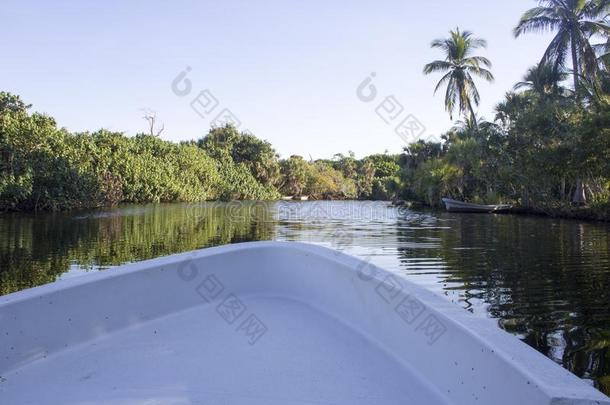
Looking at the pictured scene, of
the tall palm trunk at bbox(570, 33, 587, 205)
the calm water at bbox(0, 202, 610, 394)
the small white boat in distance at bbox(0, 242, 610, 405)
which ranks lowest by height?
the calm water at bbox(0, 202, 610, 394)

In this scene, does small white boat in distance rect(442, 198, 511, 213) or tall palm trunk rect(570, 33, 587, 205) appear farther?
small white boat in distance rect(442, 198, 511, 213)

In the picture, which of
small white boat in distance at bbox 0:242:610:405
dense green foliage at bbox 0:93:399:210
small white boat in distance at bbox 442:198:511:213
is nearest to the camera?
small white boat in distance at bbox 0:242:610:405

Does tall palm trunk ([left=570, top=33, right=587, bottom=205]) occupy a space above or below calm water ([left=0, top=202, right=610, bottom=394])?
above

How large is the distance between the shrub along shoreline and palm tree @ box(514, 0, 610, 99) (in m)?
2.74

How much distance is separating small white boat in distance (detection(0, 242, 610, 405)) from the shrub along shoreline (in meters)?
17.4

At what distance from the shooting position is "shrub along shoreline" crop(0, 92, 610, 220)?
20172 mm

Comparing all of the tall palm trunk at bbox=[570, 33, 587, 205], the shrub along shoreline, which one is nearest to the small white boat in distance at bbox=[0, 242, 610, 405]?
the shrub along shoreline

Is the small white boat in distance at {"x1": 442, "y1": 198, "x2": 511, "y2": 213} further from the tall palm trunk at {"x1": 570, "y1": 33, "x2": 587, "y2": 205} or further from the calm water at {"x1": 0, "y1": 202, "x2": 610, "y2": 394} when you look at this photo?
the calm water at {"x1": 0, "y1": 202, "x2": 610, "y2": 394}

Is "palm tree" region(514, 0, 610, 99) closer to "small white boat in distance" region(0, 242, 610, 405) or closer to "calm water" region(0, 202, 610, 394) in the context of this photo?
"calm water" region(0, 202, 610, 394)

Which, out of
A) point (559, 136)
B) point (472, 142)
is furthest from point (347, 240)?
point (472, 142)

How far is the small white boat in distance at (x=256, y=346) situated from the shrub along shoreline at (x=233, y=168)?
17.4 meters

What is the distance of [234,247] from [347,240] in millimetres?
8860

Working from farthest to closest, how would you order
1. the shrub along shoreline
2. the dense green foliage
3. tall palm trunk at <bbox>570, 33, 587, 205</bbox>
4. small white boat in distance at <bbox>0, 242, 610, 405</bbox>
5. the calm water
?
the dense green foliage, tall palm trunk at <bbox>570, 33, 587, 205</bbox>, the shrub along shoreline, the calm water, small white boat in distance at <bbox>0, 242, 610, 405</bbox>

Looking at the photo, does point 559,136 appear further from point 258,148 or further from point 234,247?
point 258,148
